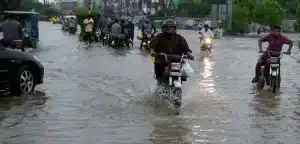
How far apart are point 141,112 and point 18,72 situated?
2.80 metres

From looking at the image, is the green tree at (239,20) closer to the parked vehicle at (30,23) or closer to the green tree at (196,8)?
the parked vehicle at (30,23)

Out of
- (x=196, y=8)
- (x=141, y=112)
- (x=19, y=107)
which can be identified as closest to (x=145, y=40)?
(x=19, y=107)

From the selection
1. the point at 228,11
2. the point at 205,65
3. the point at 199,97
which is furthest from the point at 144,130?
the point at 228,11

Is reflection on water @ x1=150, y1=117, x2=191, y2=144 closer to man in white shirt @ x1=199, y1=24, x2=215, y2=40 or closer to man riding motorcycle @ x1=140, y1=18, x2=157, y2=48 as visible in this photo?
man in white shirt @ x1=199, y1=24, x2=215, y2=40

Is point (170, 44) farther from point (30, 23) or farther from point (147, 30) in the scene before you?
point (147, 30)

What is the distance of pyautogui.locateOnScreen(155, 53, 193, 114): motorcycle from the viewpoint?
962 centimetres

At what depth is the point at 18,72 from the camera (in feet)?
36.8

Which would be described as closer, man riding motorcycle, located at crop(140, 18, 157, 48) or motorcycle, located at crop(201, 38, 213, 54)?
motorcycle, located at crop(201, 38, 213, 54)

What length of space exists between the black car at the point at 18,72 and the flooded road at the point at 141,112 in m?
0.29

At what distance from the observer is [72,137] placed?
770cm

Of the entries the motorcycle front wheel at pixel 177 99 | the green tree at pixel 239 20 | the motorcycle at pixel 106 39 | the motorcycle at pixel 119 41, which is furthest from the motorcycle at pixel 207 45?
the green tree at pixel 239 20

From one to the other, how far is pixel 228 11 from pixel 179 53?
51.8 meters

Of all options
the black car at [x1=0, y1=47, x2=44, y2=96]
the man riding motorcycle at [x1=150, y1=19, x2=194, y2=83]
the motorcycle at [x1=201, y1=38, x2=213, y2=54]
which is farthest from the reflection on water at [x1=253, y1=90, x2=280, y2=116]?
the motorcycle at [x1=201, y1=38, x2=213, y2=54]

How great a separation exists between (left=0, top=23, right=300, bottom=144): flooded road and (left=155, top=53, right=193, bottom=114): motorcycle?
247 millimetres
